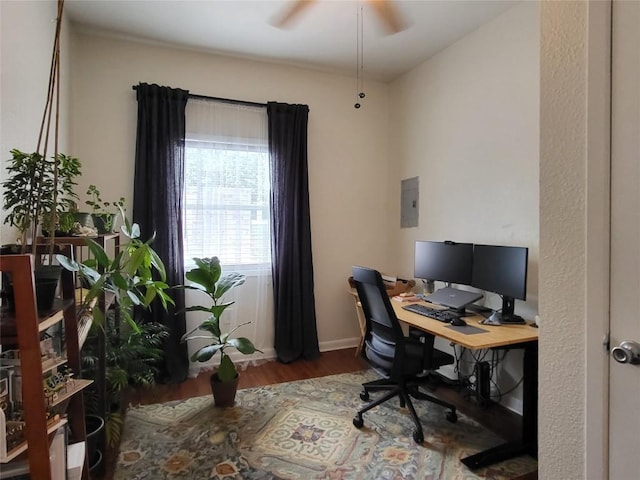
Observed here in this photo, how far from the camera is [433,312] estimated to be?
8.14 feet

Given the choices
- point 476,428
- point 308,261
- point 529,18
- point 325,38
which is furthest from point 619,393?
point 325,38

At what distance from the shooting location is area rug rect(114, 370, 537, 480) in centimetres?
190

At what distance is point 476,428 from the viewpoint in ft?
7.60

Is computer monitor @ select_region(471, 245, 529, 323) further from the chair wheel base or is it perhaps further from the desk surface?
the chair wheel base

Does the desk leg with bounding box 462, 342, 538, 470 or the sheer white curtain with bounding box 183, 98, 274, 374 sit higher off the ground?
the sheer white curtain with bounding box 183, 98, 274, 374

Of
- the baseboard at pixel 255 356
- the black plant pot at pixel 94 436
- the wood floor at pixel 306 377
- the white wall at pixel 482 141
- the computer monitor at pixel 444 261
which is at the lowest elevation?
the wood floor at pixel 306 377

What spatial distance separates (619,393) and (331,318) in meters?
2.84

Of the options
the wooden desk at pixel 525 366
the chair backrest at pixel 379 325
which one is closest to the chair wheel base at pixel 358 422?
the chair backrest at pixel 379 325

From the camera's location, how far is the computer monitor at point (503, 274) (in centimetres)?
225

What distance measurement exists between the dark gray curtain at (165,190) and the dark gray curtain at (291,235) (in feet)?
2.69

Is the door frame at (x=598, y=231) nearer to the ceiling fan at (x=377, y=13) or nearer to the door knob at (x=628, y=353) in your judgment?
the door knob at (x=628, y=353)

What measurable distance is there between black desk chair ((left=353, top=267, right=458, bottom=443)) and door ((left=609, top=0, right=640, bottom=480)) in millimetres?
1163

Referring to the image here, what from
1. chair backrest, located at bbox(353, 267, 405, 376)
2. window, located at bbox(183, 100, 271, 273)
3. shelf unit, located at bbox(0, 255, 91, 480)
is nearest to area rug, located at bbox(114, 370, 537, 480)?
chair backrest, located at bbox(353, 267, 405, 376)

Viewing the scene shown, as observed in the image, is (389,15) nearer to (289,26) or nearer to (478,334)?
(289,26)
